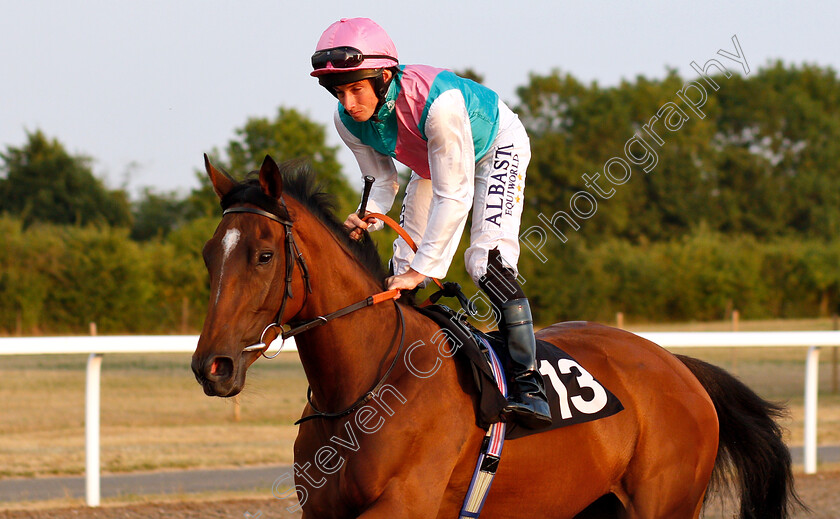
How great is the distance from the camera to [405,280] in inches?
117

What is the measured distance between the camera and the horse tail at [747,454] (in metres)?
3.89

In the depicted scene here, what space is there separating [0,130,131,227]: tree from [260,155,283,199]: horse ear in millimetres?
32103

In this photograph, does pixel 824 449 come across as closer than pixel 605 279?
Yes

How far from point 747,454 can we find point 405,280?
1935 millimetres

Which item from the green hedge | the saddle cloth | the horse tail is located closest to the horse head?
the saddle cloth

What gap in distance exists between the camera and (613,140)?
41406mm

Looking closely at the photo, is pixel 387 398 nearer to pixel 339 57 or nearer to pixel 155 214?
pixel 339 57

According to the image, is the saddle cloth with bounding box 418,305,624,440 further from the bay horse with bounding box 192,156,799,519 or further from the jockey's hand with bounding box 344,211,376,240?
the jockey's hand with bounding box 344,211,376,240

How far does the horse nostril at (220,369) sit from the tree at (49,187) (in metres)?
32.3

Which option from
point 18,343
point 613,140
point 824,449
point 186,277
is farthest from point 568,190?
point 18,343

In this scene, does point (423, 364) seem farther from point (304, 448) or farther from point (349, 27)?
point (349, 27)

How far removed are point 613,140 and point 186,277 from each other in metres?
24.6

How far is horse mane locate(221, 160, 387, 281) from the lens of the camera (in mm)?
2664

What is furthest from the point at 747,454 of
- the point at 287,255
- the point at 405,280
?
the point at 287,255
